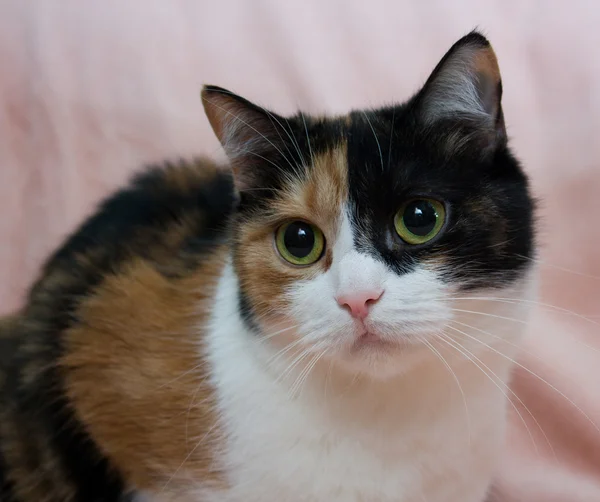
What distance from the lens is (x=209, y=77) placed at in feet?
5.44

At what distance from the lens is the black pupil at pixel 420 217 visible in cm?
78

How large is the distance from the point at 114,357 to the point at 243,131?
0.40 m

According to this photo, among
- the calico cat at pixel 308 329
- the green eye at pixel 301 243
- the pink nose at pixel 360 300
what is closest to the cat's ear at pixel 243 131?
the calico cat at pixel 308 329

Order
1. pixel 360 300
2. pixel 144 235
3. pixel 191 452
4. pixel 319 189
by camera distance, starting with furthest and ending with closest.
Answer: pixel 144 235 < pixel 191 452 < pixel 319 189 < pixel 360 300

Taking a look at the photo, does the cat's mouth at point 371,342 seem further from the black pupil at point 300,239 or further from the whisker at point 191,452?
the whisker at point 191,452

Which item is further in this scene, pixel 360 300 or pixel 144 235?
pixel 144 235

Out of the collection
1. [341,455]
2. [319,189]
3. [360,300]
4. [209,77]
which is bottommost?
[341,455]

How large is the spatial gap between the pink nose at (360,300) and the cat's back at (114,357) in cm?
32

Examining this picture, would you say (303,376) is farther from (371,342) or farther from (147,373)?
(147,373)

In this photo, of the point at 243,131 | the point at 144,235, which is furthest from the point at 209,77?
the point at 243,131

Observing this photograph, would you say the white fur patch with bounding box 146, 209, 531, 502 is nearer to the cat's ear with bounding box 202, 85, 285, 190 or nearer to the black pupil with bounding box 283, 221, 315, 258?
the black pupil with bounding box 283, 221, 315, 258

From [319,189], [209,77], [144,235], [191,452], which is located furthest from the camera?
[209,77]

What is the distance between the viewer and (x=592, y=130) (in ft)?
4.69

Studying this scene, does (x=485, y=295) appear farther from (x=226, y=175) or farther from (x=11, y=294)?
(x=11, y=294)
